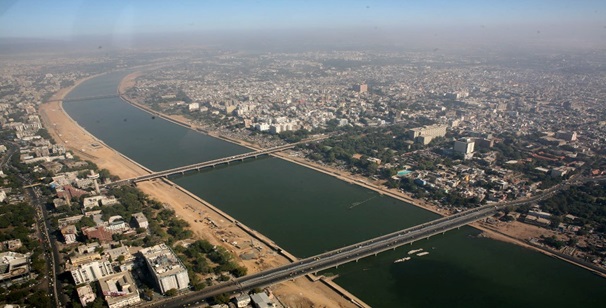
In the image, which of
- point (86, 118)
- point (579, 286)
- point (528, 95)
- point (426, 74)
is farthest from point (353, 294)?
point (426, 74)

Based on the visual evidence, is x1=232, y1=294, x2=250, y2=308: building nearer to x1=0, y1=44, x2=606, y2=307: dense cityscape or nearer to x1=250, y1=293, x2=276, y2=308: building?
x1=0, y1=44, x2=606, y2=307: dense cityscape

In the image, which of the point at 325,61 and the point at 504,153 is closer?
the point at 504,153

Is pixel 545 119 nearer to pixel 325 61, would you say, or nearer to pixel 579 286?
pixel 579 286

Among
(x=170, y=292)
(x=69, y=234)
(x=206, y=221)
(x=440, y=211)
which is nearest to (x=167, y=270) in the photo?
(x=170, y=292)

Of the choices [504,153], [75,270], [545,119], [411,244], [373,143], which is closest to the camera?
[75,270]

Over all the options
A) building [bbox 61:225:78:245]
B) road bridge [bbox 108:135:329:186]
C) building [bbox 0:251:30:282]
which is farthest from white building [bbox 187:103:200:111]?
building [bbox 0:251:30:282]

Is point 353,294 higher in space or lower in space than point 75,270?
lower

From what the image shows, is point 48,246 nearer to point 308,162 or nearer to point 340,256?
point 340,256
